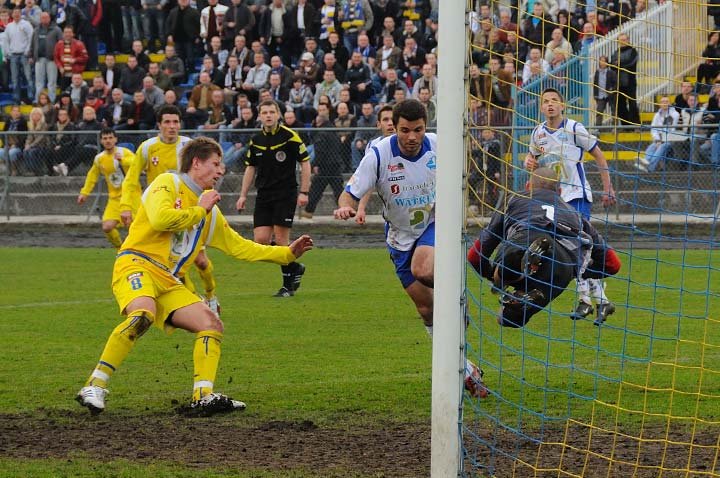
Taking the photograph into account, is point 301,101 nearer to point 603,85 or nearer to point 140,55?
point 140,55

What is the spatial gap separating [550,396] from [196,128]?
17319 millimetres

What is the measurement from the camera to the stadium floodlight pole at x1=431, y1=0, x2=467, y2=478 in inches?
228

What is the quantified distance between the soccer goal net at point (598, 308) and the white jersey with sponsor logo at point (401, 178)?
547 millimetres

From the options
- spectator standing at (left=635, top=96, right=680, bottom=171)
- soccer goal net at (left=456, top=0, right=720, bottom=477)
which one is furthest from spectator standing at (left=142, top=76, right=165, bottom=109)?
spectator standing at (left=635, top=96, right=680, bottom=171)

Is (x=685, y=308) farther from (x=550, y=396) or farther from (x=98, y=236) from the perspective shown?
(x=98, y=236)

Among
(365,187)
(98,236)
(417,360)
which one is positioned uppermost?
(365,187)

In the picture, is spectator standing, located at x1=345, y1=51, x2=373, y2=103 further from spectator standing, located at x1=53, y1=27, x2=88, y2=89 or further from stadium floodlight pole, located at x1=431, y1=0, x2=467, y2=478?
stadium floodlight pole, located at x1=431, y1=0, x2=467, y2=478

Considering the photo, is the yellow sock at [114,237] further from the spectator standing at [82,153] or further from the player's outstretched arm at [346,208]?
the player's outstretched arm at [346,208]

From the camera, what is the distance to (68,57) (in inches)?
1118

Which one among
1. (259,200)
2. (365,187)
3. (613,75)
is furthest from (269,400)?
(613,75)

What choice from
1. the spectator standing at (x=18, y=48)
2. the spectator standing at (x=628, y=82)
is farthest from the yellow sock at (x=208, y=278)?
the spectator standing at (x=18, y=48)

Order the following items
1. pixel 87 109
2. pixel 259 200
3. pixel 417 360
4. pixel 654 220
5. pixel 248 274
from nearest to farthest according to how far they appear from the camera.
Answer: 1. pixel 417 360
2. pixel 259 200
3. pixel 248 274
4. pixel 654 220
5. pixel 87 109

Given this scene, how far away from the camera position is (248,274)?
17.5 m

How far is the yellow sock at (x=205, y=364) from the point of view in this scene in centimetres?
803
